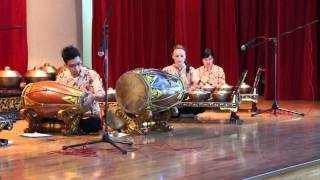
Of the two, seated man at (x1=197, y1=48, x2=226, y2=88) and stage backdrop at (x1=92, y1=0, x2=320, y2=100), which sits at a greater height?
stage backdrop at (x1=92, y1=0, x2=320, y2=100)

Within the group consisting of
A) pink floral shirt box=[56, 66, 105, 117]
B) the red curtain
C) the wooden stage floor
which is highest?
the red curtain

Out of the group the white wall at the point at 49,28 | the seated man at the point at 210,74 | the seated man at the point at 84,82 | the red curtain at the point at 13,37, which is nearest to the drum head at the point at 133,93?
the seated man at the point at 84,82

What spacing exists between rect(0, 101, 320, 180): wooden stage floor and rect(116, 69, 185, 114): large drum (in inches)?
10.1

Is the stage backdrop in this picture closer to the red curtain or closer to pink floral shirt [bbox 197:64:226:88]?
the red curtain

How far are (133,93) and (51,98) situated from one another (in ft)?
2.25

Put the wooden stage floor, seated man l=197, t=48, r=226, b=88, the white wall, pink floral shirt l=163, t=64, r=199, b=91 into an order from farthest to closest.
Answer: the white wall → seated man l=197, t=48, r=226, b=88 → pink floral shirt l=163, t=64, r=199, b=91 → the wooden stage floor

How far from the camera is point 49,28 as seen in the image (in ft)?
27.3

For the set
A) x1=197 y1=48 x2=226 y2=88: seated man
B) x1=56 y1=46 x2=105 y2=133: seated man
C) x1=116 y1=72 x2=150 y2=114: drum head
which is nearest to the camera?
x1=116 y1=72 x2=150 y2=114: drum head

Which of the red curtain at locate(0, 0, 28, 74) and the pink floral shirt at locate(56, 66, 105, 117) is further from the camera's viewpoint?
the red curtain at locate(0, 0, 28, 74)

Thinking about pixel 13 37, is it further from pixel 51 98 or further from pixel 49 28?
pixel 51 98

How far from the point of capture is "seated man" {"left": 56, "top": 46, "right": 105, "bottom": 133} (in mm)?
5004

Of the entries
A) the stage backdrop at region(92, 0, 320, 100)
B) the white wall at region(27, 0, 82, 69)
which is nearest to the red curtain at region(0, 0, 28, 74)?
the white wall at region(27, 0, 82, 69)

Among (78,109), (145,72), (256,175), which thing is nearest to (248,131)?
(145,72)

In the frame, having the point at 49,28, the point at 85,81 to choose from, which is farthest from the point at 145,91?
the point at 49,28
